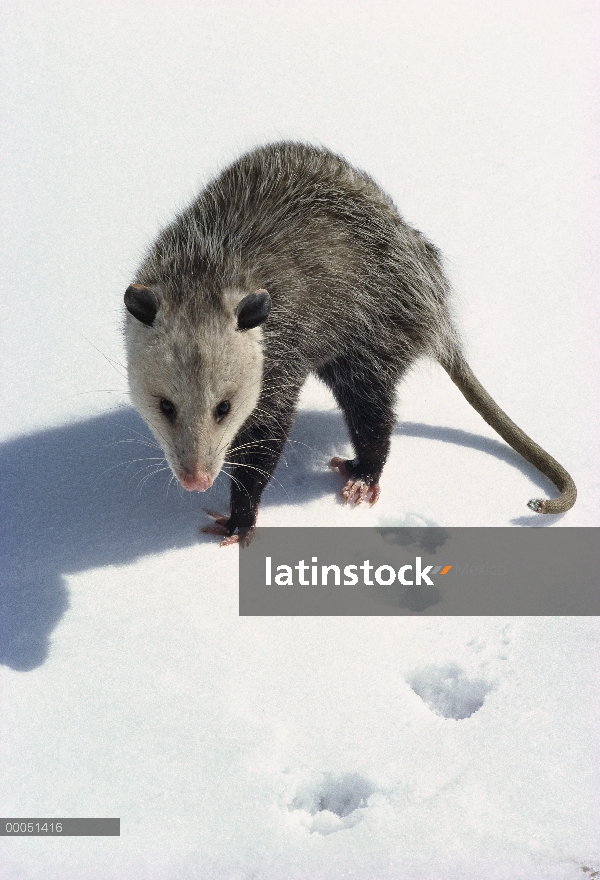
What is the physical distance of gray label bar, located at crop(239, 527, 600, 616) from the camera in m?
3.97

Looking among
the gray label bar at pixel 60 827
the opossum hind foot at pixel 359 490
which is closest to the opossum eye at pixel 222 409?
→ the opossum hind foot at pixel 359 490

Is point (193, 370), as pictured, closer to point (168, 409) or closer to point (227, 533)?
point (168, 409)

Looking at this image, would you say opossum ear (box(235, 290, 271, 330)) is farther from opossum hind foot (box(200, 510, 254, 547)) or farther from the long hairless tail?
the long hairless tail

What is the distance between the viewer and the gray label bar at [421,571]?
13.0ft

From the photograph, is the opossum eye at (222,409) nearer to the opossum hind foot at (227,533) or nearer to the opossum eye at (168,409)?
the opossum eye at (168,409)

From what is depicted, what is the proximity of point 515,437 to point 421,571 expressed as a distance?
3.39 feet

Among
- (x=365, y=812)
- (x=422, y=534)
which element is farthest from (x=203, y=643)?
(x=422, y=534)

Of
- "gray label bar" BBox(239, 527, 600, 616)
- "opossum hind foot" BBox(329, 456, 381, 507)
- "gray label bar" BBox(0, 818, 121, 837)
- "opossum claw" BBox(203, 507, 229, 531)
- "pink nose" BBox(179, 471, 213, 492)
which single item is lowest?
"gray label bar" BBox(0, 818, 121, 837)

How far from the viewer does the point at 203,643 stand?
12.1 ft

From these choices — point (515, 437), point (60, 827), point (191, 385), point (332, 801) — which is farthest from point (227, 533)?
point (515, 437)

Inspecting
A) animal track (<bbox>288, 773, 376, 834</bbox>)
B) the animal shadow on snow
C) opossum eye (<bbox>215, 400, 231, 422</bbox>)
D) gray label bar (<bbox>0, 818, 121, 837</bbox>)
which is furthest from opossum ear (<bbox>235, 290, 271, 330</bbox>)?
gray label bar (<bbox>0, 818, 121, 837</bbox>)

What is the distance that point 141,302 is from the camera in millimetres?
3426

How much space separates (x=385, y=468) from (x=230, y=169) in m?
1.74

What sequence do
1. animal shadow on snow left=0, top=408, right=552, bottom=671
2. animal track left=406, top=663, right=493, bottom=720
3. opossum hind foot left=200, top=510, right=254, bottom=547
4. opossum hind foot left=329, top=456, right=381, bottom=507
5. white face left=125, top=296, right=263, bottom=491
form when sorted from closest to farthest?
white face left=125, top=296, right=263, bottom=491 → animal track left=406, top=663, right=493, bottom=720 → animal shadow on snow left=0, top=408, right=552, bottom=671 → opossum hind foot left=200, top=510, right=254, bottom=547 → opossum hind foot left=329, top=456, right=381, bottom=507
